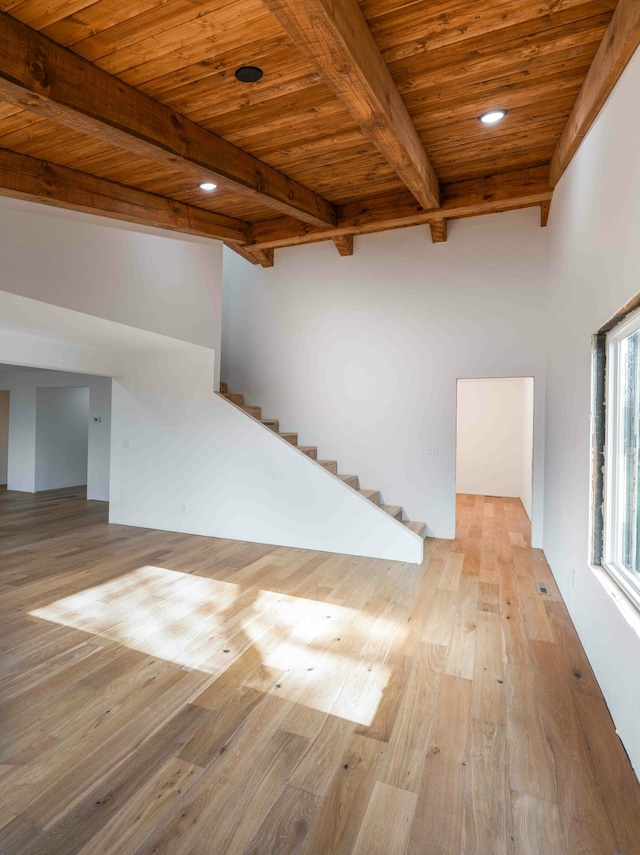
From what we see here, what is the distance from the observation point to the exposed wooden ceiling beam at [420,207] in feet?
14.2

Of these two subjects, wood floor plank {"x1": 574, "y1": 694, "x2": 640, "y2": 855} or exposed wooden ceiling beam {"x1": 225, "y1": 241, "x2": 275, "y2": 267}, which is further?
exposed wooden ceiling beam {"x1": 225, "y1": 241, "x2": 275, "y2": 267}

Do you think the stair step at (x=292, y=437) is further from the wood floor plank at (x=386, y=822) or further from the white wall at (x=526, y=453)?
the wood floor plank at (x=386, y=822)

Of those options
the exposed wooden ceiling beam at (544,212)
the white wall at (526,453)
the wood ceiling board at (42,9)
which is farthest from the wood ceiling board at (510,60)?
the white wall at (526,453)

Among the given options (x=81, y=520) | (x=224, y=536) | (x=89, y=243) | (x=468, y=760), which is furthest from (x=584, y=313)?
(x=81, y=520)

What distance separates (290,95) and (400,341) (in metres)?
3.26

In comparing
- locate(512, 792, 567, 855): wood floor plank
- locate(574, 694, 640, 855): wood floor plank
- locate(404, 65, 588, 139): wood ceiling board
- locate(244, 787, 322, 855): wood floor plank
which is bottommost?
locate(244, 787, 322, 855): wood floor plank

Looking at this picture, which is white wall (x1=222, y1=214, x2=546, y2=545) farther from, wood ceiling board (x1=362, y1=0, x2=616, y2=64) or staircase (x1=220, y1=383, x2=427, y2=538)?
wood ceiling board (x1=362, y1=0, x2=616, y2=64)

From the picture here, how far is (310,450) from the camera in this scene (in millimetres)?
5973

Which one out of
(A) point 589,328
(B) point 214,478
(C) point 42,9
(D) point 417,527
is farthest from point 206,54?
(D) point 417,527

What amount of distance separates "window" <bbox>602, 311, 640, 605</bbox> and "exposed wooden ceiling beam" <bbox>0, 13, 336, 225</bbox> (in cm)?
289

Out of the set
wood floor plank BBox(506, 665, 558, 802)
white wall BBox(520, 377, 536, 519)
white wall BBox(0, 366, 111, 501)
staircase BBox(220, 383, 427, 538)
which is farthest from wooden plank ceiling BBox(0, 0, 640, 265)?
white wall BBox(0, 366, 111, 501)

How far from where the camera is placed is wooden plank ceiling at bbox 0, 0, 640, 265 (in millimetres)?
2127

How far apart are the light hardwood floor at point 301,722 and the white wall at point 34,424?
4.46m

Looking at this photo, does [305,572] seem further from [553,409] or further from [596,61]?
[596,61]
